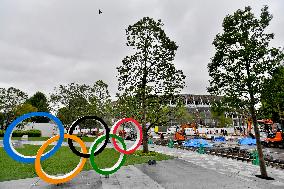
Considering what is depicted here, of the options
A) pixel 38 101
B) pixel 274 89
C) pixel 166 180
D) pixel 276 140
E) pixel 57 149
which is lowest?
pixel 166 180

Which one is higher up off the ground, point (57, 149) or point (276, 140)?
point (276, 140)

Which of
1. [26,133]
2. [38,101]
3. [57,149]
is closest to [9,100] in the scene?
[26,133]

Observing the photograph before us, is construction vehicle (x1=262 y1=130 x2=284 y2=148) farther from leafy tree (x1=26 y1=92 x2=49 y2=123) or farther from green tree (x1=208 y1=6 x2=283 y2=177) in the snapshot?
leafy tree (x1=26 y1=92 x2=49 y2=123)

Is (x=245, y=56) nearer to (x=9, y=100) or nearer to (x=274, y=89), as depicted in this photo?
(x=274, y=89)

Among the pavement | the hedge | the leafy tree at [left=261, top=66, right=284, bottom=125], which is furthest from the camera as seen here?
the hedge

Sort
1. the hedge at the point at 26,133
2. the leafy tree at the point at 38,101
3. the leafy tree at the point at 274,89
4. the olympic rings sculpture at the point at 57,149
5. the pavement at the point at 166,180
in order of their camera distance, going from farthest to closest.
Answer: the leafy tree at the point at 38,101 → the hedge at the point at 26,133 → the leafy tree at the point at 274,89 → the pavement at the point at 166,180 → the olympic rings sculpture at the point at 57,149

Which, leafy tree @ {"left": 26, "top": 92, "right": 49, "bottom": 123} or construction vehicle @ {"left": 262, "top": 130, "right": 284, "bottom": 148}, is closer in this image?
construction vehicle @ {"left": 262, "top": 130, "right": 284, "bottom": 148}

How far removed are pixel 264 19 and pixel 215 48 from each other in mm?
3073

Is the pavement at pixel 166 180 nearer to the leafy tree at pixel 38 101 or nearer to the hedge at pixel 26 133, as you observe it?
the hedge at pixel 26 133

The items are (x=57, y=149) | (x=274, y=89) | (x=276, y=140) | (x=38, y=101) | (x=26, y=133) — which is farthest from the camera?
(x=38, y=101)

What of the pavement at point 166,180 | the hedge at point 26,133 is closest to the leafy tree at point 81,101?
the hedge at point 26,133

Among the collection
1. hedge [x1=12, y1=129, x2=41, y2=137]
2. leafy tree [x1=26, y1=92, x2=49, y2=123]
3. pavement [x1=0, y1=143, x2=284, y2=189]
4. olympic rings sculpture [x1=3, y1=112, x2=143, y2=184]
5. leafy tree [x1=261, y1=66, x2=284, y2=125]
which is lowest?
pavement [x1=0, y1=143, x2=284, y2=189]

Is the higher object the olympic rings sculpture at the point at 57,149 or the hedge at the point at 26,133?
the hedge at the point at 26,133

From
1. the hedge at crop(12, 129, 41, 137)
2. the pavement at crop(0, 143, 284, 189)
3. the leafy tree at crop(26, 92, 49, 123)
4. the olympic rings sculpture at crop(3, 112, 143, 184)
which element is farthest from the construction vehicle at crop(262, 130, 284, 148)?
the leafy tree at crop(26, 92, 49, 123)
